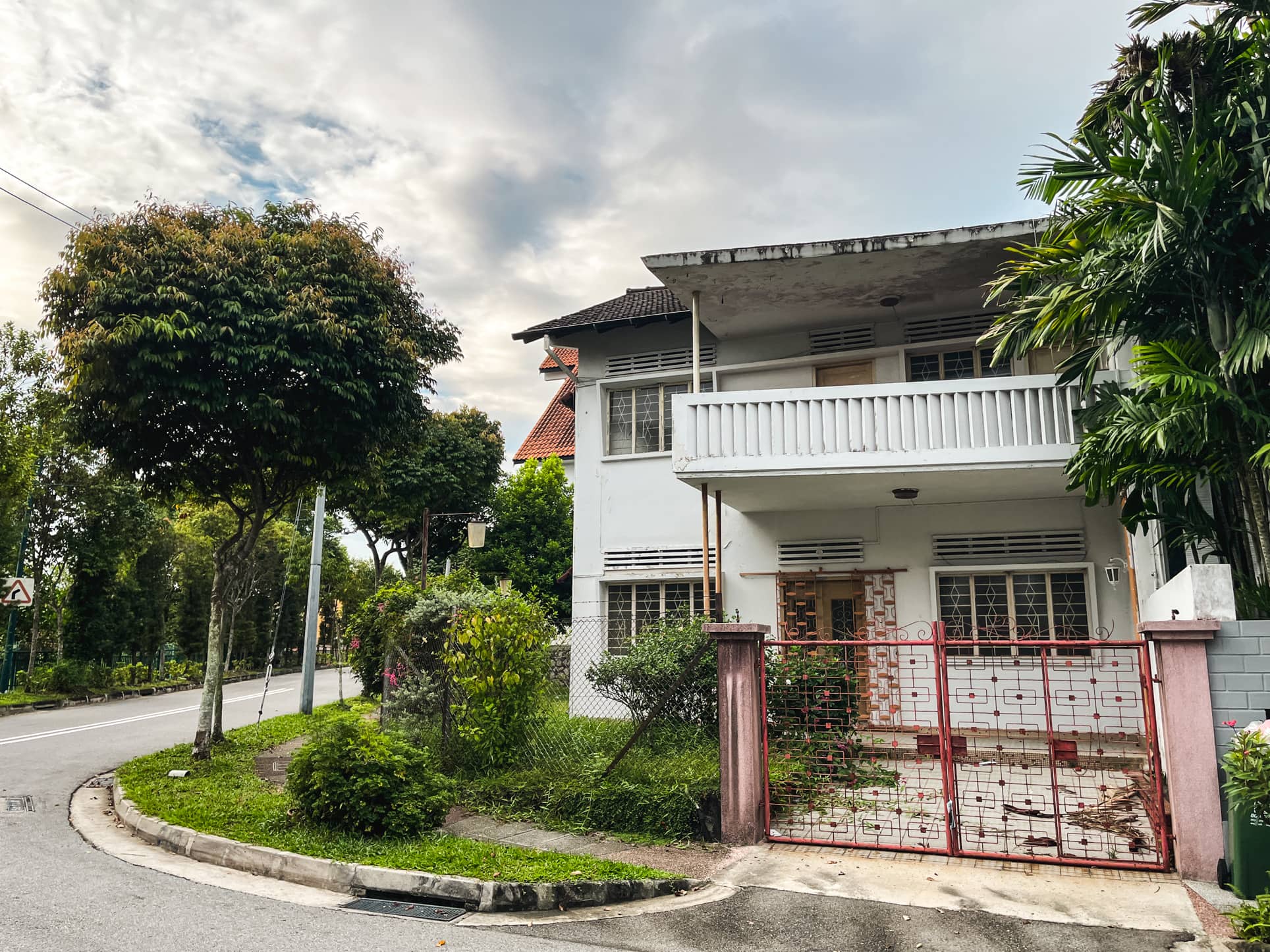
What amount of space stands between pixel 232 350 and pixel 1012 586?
1061 cm

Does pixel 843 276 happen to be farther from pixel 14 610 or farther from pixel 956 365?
pixel 14 610

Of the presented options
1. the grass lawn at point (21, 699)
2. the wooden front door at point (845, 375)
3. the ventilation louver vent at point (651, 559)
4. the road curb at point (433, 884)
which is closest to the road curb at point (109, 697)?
the grass lawn at point (21, 699)

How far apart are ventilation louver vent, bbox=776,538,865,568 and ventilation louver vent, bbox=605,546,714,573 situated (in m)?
1.15

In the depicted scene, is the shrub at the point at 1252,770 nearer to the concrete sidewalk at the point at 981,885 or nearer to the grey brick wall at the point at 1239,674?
the grey brick wall at the point at 1239,674

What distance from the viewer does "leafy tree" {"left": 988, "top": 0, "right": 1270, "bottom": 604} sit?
6727mm

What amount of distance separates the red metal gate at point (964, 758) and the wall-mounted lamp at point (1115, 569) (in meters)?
0.98

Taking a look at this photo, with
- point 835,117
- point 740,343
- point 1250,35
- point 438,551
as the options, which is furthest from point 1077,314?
point 438,551

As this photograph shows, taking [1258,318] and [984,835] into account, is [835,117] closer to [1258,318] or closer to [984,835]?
[1258,318]

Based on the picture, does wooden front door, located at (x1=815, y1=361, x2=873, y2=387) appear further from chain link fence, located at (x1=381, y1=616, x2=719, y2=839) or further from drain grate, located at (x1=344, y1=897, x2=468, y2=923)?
drain grate, located at (x1=344, y1=897, x2=468, y2=923)

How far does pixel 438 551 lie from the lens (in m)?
29.8

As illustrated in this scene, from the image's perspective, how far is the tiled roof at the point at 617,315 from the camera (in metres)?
13.9

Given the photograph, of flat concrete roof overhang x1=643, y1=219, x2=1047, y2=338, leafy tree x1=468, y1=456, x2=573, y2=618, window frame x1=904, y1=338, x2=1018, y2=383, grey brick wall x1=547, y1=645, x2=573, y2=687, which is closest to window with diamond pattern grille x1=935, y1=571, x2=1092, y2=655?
window frame x1=904, y1=338, x2=1018, y2=383

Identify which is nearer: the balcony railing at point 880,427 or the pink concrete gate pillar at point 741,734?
the pink concrete gate pillar at point 741,734

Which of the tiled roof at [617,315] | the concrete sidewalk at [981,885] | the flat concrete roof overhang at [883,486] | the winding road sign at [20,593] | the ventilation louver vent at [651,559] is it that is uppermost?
the tiled roof at [617,315]
